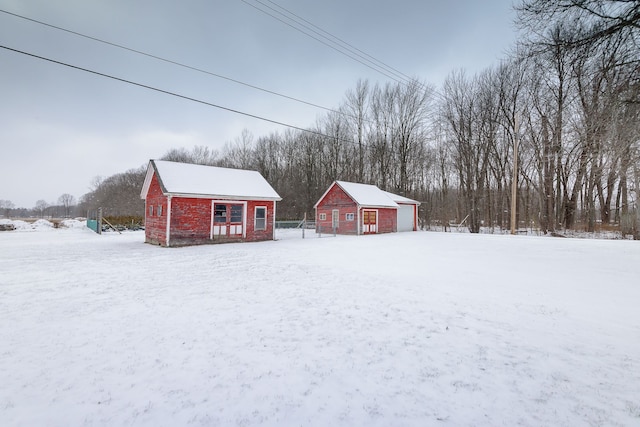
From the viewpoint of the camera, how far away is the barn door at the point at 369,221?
2295 cm

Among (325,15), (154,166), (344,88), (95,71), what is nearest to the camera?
(95,71)

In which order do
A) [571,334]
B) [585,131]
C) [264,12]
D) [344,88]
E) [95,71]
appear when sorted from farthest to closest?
[344,88] < [264,12] < [95,71] < [585,131] < [571,334]

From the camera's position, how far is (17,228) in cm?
2725

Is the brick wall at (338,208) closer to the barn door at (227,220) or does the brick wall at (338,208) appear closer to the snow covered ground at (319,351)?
the barn door at (227,220)

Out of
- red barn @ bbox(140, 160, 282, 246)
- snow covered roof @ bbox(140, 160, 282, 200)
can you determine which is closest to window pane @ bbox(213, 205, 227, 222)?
red barn @ bbox(140, 160, 282, 246)

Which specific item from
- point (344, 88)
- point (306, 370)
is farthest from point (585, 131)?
point (344, 88)

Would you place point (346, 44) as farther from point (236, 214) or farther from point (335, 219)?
point (335, 219)

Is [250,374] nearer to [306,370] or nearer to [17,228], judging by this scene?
[306,370]

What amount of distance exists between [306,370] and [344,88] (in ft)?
120

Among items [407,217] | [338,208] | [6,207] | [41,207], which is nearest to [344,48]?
[338,208]

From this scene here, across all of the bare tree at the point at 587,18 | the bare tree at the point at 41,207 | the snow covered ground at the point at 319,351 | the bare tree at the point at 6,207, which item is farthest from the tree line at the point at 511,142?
the bare tree at the point at 41,207

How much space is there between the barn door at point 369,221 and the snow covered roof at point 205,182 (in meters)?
8.47

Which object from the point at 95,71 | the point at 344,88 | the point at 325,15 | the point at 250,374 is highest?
the point at 344,88

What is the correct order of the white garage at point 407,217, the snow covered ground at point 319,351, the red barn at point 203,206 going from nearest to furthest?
the snow covered ground at point 319,351, the red barn at point 203,206, the white garage at point 407,217
